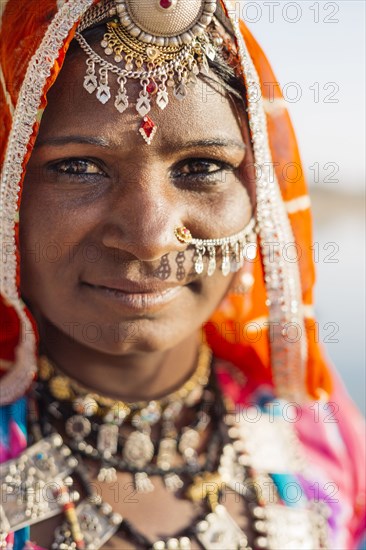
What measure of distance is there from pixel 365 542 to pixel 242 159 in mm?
984

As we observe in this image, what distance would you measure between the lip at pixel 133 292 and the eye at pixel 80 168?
20cm

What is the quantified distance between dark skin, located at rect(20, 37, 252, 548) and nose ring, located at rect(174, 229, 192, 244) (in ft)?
0.04

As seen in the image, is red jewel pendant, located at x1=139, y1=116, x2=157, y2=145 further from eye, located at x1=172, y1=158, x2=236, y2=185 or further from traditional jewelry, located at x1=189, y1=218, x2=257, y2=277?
traditional jewelry, located at x1=189, y1=218, x2=257, y2=277

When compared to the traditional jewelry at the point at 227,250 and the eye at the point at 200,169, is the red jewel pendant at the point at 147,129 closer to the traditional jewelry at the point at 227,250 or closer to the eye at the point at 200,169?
the eye at the point at 200,169

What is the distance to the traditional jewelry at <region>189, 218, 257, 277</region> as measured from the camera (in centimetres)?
150

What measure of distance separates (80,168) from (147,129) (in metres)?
0.15

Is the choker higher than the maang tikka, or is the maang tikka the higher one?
the maang tikka

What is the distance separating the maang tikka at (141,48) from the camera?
1373 millimetres

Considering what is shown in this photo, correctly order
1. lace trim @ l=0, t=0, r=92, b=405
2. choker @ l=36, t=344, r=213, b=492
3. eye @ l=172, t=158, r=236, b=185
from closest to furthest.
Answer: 1. lace trim @ l=0, t=0, r=92, b=405
2. eye @ l=172, t=158, r=236, b=185
3. choker @ l=36, t=344, r=213, b=492

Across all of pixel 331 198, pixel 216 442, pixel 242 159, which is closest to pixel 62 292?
pixel 242 159

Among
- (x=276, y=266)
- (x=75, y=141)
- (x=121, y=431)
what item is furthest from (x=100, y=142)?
(x=121, y=431)

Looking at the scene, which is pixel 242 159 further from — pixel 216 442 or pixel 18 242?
pixel 216 442

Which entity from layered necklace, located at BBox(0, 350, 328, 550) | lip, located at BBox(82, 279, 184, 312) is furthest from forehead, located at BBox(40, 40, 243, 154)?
layered necklace, located at BBox(0, 350, 328, 550)

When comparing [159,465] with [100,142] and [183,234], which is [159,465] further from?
[100,142]
